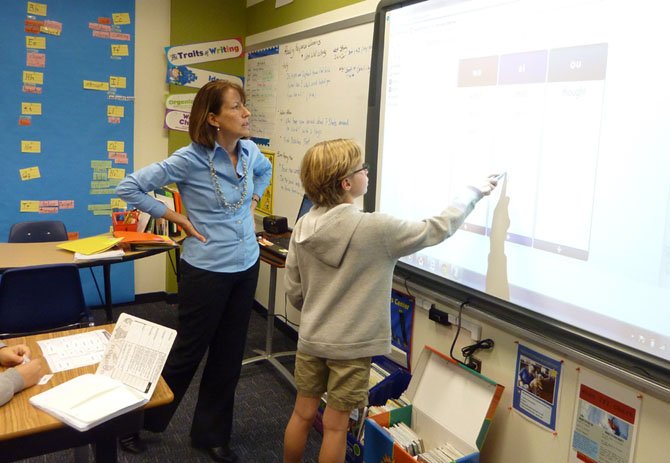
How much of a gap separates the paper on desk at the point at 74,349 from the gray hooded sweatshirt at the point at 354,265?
26.0 inches

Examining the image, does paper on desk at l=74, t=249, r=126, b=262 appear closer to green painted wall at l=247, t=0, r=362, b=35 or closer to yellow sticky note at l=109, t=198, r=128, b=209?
yellow sticky note at l=109, t=198, r=128, b=209

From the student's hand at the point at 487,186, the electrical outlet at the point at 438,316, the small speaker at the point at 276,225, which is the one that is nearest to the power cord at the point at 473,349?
the electrical outlet at the point at 438,316

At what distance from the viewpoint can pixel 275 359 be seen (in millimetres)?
3281

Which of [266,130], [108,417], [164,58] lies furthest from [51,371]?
[164,58]

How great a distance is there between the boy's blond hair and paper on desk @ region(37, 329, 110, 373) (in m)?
0.82

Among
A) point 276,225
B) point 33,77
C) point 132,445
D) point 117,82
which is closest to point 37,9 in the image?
point 33,77

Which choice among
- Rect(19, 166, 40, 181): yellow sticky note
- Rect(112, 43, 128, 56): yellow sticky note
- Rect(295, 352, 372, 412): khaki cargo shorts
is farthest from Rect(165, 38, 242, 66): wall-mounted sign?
Rect(295, 352, 372, 412): khaki cargo shorts

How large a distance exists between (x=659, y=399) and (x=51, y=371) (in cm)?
168

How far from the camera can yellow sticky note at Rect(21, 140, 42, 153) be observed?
372 centimetres

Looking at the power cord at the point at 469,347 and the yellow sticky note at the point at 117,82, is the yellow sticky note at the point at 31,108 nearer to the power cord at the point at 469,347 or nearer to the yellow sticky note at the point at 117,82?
the yellow sticky note at the point at 117,82

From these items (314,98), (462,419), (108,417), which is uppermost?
(314,98)

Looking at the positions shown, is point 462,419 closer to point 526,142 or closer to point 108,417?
point 526,142

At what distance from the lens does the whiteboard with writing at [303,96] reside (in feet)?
9.42

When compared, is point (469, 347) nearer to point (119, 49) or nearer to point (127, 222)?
point (127, 222)
